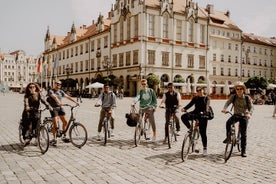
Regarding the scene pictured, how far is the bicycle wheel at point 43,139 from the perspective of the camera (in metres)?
7.83

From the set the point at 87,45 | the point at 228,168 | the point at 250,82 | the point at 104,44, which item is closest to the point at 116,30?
the point at 104,44

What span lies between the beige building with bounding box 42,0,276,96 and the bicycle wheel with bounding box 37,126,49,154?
117 feet

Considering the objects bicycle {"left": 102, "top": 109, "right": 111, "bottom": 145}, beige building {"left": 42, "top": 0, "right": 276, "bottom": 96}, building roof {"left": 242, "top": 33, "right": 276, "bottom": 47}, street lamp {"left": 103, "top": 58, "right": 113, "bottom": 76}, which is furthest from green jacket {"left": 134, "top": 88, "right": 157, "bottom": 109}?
building roof {"left": 242, "top": 33, "right": 276, "bottom": 47}

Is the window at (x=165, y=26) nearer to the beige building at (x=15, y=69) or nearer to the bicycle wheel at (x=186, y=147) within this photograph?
the bicycle wheel at (x=186, y=147)

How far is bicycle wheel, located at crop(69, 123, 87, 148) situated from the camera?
8.57 metres

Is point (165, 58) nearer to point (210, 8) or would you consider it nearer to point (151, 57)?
point (151, 57)

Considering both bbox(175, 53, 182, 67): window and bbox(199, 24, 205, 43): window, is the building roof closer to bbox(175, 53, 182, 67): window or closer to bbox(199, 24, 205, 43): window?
bbox(199, 24, 205, 43): window

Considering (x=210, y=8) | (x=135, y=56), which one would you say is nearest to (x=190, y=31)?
(x=135, y=56)

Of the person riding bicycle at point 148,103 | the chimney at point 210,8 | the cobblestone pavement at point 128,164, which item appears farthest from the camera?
the chimney at point 210,8

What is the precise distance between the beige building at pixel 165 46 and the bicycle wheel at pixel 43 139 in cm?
3567

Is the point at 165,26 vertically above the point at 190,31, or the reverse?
the point at 165,26

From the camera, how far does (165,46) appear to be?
50344 millimetres

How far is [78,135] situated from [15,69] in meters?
139

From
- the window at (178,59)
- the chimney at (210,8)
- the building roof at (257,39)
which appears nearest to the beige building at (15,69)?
the chimney at (210,8)
